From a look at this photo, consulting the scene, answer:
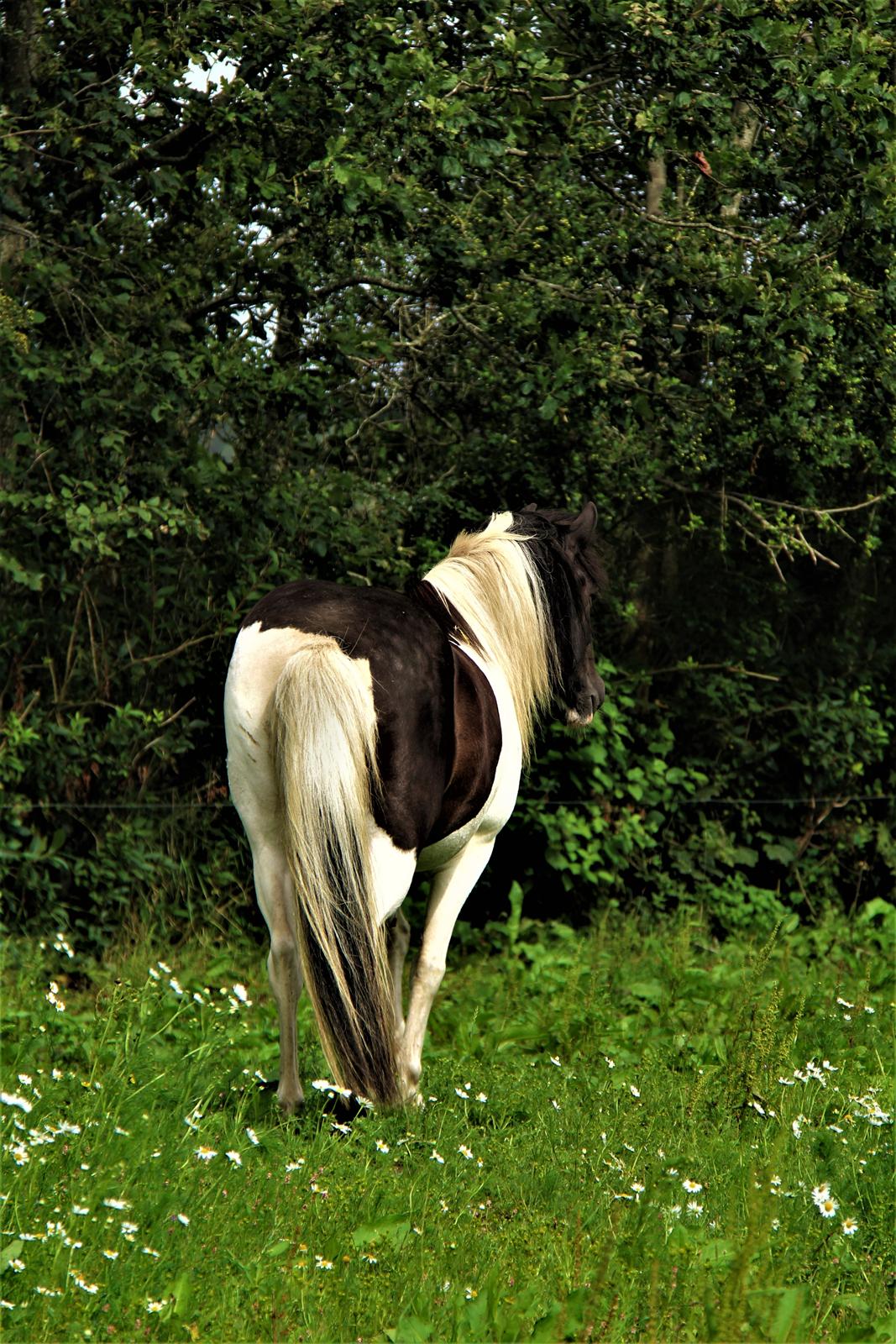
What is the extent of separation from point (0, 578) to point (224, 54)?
8.93ft

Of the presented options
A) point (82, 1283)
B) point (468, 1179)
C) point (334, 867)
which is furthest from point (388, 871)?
point (82, 1283)

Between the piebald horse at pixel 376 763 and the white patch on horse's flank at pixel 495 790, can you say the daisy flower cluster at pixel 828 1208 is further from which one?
the white patch on horse's flank at pixel 495 790

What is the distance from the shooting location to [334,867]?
3891mm

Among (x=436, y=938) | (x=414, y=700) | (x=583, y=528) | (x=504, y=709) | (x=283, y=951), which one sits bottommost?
(x=436, y=938)

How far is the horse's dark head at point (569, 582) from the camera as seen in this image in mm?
5148

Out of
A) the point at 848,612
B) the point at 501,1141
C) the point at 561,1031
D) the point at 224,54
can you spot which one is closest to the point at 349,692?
the point at 501,1141

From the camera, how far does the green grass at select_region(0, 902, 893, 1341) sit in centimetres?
275

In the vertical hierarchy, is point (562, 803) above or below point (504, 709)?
below

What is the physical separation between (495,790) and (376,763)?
0.80 meters

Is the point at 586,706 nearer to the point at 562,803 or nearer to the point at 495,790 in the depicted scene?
the point at 495,790

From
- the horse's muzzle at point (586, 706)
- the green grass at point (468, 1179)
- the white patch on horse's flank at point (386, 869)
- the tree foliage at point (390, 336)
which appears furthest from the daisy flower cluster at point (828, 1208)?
the tree foliage at point (390, 336)

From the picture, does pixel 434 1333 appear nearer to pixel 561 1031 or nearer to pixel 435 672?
pixel 435 672

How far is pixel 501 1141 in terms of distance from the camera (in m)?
4.16

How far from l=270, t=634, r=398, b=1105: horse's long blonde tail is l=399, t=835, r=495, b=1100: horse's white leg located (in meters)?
0.58
